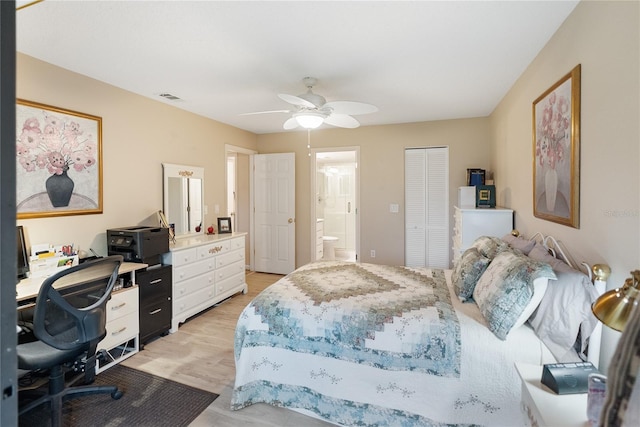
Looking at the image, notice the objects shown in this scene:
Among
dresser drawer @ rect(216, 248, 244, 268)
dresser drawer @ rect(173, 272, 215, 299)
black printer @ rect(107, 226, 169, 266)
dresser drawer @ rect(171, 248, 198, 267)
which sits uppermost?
black printer @ rect(107, 226, 169, 266)

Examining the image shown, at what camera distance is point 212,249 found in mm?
3680

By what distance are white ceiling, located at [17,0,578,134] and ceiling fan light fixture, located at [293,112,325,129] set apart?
38 cm

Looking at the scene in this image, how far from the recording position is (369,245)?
5012 millimetres

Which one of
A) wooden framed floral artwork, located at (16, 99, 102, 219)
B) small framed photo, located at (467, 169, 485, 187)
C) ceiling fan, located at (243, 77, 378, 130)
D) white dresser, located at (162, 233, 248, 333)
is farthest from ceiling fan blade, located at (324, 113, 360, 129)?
wooden framed floral artwork, located at (16, 99, 102, 219)

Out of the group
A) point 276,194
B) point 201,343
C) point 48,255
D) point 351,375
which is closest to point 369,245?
point 276,194

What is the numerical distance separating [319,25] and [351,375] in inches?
86.5

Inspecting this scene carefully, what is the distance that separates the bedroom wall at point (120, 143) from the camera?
252 centimetres

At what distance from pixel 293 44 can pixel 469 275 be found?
2076 millimetres

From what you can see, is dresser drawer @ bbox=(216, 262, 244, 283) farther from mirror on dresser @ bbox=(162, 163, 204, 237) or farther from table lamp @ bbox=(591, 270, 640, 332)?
table lamp @ bbox=(591, 270, 640, 332)

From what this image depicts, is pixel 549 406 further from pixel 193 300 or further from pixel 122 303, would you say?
pixel 193 300

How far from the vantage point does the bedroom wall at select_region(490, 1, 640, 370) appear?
132 centimetres

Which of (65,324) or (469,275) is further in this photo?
(469,275)

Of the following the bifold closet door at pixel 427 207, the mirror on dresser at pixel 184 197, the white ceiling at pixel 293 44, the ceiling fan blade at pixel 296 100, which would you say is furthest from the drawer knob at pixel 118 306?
the bifold closet door at pixel 427 207

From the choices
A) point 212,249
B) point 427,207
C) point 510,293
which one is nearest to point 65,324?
point 212,249
